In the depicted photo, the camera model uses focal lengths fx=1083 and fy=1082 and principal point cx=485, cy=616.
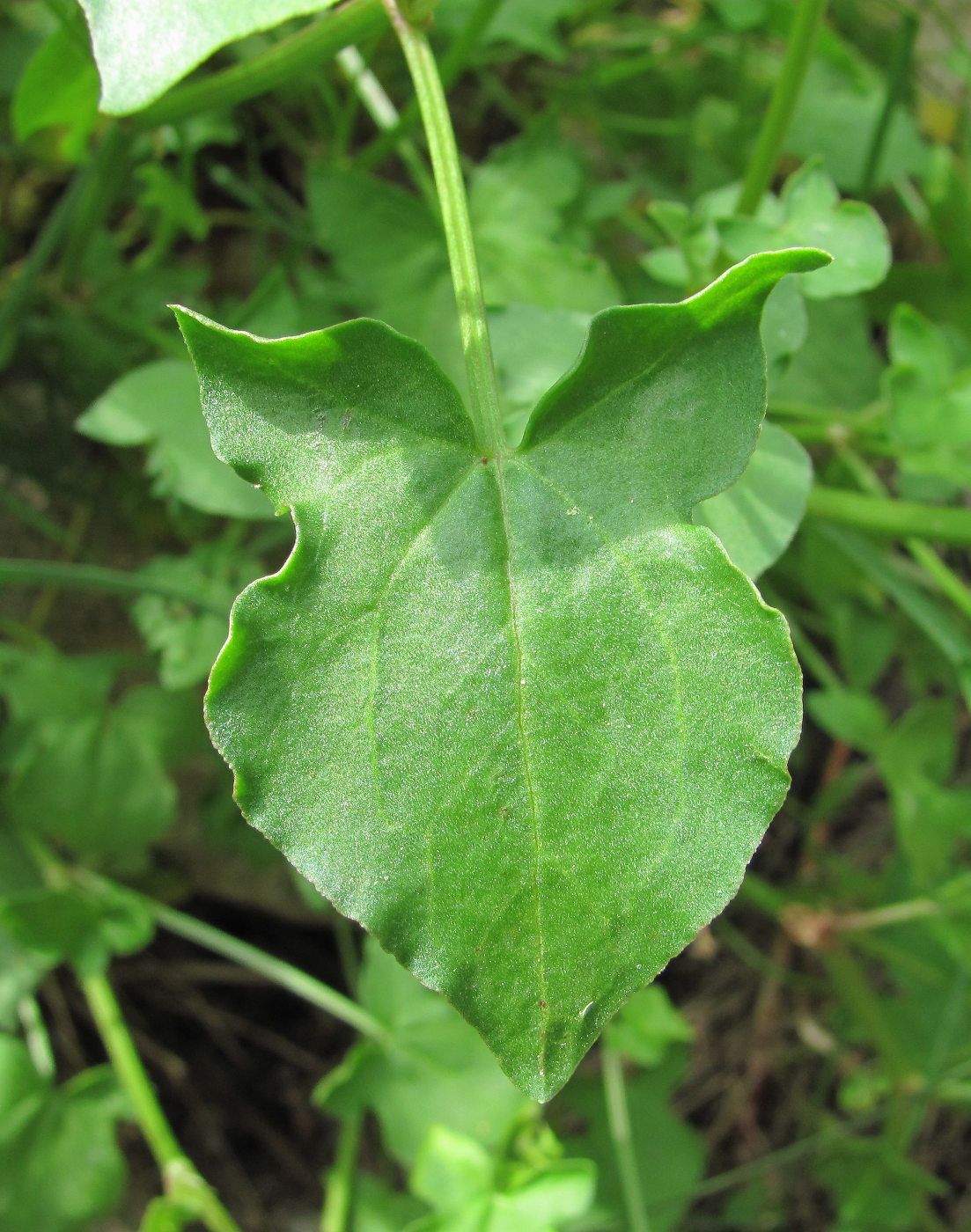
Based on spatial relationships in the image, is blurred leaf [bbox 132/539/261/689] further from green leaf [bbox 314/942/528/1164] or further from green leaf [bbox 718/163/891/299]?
green leaf [bbox 718/163/891/299]

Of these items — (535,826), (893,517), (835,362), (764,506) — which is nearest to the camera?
(535,826)

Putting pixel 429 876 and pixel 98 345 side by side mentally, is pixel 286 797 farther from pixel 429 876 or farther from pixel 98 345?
pixel 98 345

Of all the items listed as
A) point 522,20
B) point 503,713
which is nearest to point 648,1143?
point 503,713

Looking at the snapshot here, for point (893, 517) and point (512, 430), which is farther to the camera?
point (893, 517)

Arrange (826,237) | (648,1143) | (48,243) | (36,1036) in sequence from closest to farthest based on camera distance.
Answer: (826,237) < (48,243) < (36,1036) < (648,1143)

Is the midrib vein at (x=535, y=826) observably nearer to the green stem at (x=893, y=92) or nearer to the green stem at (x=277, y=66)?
the green stem at (x=277, y=66)

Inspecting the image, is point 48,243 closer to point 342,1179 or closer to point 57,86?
point 57,86
